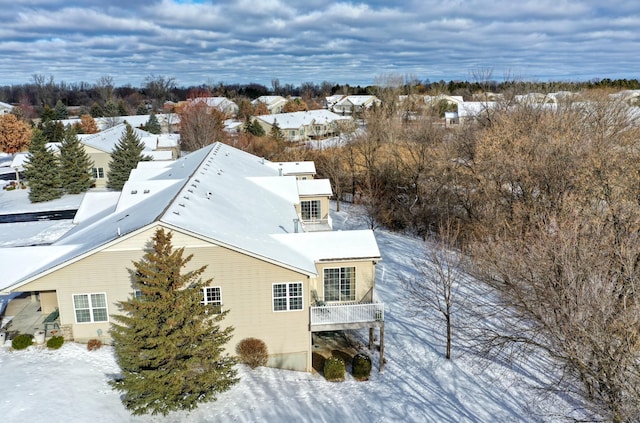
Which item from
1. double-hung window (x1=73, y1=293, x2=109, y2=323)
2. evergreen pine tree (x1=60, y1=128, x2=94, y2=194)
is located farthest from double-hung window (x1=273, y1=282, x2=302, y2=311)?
evergreen pine tree (x1=60, y1=128, x2=94, y2=194)

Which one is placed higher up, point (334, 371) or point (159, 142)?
point (159, 142)

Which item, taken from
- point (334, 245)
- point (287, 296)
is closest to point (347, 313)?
point (287, 296)

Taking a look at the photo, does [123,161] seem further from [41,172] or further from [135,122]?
[135,122]

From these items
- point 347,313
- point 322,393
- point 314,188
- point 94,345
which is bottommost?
point 322,393

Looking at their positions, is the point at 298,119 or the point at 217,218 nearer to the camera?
the point at 217,218

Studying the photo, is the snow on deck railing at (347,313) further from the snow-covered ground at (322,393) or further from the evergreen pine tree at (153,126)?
the evergreen pine tree at (153,126)

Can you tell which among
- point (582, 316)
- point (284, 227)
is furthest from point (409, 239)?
point (582, 316)

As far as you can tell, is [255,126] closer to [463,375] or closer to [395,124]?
[395,124]

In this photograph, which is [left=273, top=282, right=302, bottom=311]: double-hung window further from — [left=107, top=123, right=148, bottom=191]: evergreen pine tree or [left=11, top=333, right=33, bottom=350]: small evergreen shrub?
[left=107, top=123, right=148, bottom=191]: evergreen pine tree
